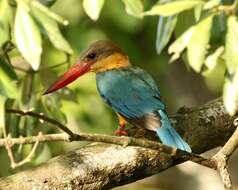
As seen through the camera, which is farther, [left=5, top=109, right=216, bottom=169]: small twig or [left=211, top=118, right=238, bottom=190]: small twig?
[left=211, top=118, right=238, bottom=190]: small twig

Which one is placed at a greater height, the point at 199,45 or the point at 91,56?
the point at 199,45

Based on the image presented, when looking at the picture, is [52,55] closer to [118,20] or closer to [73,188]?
[118,20]

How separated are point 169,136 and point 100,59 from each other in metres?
1.23

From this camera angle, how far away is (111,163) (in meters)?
3.12

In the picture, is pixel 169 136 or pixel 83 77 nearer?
pixel 169 136

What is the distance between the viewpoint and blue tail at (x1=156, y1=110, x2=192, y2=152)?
3.40 meters

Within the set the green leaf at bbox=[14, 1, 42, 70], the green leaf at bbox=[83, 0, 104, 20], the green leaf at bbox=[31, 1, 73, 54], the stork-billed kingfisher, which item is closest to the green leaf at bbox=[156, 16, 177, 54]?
the green leaf at bbox=[83, 0, 104, 20]

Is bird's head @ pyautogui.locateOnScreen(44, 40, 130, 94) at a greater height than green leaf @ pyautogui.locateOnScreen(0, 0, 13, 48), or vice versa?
green leaf @ pyautogui.locateOnScreen(0, 0, 13, 48)

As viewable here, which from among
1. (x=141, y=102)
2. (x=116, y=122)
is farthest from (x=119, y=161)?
(x=116, y=122)

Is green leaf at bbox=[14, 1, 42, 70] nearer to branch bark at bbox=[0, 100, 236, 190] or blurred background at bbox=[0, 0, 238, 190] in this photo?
branch bark at bbox=[0, 100, 236, 190]

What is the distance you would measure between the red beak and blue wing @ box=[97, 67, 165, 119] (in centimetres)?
13

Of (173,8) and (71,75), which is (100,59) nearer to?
(71,75)

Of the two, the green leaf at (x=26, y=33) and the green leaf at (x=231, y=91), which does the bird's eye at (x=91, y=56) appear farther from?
the green leaf at (x=231, y=91)

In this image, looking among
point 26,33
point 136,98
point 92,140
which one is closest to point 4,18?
point 26,33
